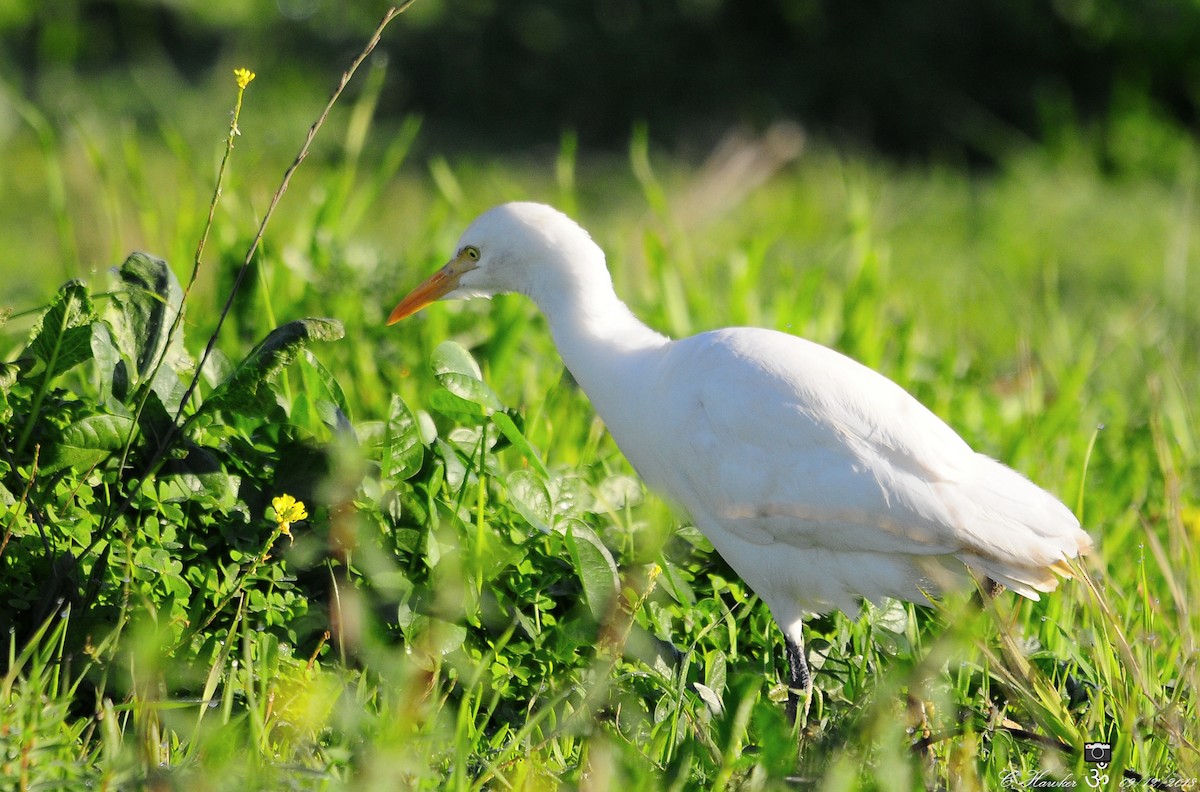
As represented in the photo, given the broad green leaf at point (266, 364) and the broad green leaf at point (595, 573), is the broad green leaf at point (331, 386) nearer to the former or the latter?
the broad green leaf at point (266, 364)

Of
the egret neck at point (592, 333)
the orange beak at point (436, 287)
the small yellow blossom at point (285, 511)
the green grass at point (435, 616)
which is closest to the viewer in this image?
the green grass at point (435, 616)

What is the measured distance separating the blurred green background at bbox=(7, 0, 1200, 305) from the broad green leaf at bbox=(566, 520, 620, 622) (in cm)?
618

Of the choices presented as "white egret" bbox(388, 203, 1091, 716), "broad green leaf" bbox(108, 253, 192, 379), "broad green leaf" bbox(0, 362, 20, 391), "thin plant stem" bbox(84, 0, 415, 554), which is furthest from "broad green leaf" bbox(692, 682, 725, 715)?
"broad green leaf" bbox(0, 362, 20, 391)

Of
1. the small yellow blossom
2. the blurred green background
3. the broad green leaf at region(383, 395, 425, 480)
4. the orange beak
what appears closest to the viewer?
the small yellow blossom

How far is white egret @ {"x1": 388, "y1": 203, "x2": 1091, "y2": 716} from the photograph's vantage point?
7.17 feet

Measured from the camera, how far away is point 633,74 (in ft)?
35.3

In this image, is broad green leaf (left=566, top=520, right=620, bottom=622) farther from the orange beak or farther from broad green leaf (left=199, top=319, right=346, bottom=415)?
the orange beak

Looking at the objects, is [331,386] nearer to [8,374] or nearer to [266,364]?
[266,364]

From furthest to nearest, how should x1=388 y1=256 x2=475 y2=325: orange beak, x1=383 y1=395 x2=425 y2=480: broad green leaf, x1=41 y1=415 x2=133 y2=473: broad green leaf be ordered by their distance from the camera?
1. x1=388 y1=256 x2=475 y2=325: orange beak
2. x1=383 y1=395 x2=425 y2=480: broad green leaf
3. x1=41 y1=415 x2=133 y2=473: broad green leaf

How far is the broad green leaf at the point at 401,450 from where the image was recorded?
2.34 m

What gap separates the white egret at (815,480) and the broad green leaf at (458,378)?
24 centimetres

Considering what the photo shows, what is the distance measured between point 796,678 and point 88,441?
1310mm

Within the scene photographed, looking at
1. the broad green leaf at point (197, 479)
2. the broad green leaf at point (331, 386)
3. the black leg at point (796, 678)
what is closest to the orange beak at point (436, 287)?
the broad green leaf at point (331, 386)

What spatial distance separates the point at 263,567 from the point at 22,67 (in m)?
10.3
